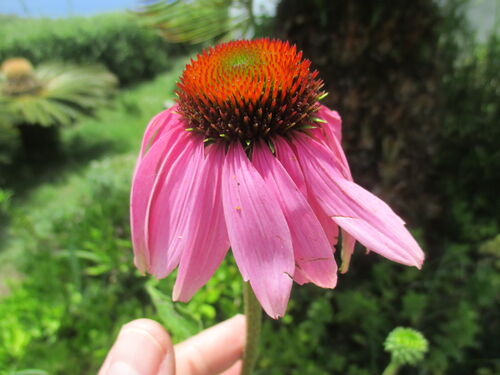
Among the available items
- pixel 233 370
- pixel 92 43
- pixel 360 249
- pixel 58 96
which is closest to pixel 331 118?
pixel 233 370

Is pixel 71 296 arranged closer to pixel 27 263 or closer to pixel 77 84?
pixel 27 263

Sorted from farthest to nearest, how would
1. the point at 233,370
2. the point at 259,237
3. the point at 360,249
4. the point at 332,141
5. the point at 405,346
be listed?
1. the point at 360,249
2. the point at 233,370
3. the point at 405,346
4. the point at 332,141
5. the point at 259,237

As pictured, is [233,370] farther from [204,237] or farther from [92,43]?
[92,43]

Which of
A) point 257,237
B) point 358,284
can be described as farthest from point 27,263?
point 257,237

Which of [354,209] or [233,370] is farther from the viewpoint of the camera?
[233,370]

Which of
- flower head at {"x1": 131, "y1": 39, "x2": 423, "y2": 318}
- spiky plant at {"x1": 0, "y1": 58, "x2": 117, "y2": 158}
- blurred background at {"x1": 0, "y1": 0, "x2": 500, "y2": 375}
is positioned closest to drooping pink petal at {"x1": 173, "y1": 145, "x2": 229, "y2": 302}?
flower head at {"x1": 131, "y1": 39, "x2": 423, "y2": 318}

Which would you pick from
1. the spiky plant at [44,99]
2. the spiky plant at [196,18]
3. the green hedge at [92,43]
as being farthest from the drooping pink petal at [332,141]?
the green hedge at [92,43]
